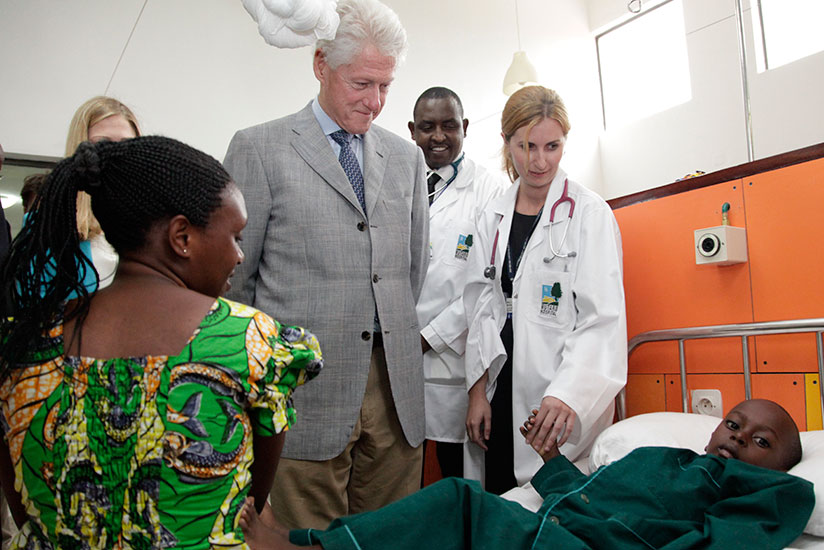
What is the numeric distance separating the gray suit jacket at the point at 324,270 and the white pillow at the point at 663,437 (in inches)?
19.1

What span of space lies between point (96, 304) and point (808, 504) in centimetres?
139

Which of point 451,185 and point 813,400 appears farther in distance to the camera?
point 451,185

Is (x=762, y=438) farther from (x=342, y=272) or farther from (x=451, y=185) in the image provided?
(x=451, y=185)

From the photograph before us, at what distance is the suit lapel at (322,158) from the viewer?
5.19 feet

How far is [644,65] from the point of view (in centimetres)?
665

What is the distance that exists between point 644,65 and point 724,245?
5186 millimetres

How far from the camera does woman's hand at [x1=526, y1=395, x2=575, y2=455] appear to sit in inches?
65.6

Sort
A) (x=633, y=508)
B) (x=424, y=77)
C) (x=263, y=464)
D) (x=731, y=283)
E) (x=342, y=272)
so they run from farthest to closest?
(x=424, y=77) → (x=731, y=283) → (x=342, y=272) → (x=633, y=508) → (x=263, y=464)

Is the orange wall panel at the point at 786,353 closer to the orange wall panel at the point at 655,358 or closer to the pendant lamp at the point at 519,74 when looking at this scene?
the orange wall panel at the point at 655,358

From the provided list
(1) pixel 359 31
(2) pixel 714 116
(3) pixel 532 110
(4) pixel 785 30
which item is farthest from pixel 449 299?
(4) pixel 785 30

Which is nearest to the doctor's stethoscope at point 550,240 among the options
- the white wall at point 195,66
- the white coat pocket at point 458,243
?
the white coat pocket at point 458,243

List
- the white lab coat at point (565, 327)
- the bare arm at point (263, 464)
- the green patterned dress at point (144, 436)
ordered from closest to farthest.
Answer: the green patterned dress at point (144, 436), the bare arm at point (263, 464), the white lab coat at point (565, 327)

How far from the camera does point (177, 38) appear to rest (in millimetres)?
4371

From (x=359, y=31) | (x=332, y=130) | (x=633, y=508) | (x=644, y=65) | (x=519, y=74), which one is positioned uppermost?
(x=644, y=65)
